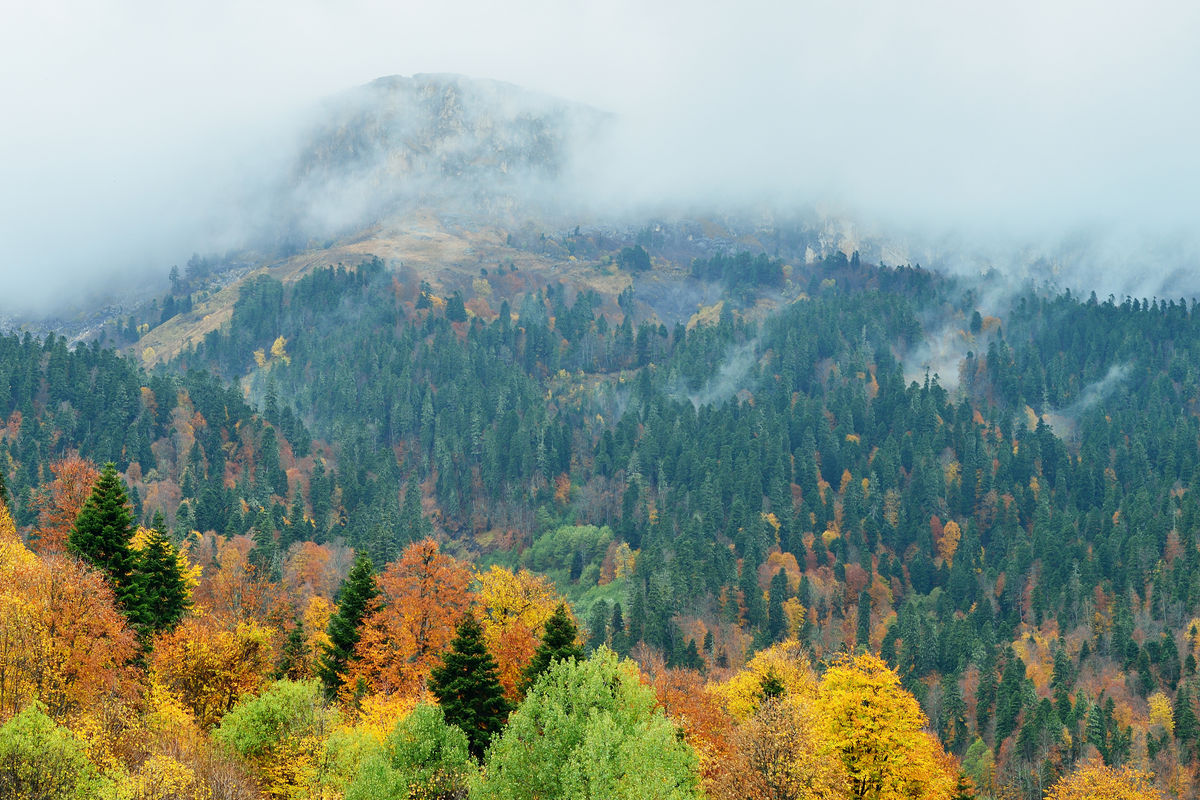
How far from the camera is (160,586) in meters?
78.9

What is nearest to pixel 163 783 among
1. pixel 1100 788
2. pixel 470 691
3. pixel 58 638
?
pixel 58 638

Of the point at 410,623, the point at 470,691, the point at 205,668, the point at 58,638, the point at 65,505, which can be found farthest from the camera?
the point at 65,505

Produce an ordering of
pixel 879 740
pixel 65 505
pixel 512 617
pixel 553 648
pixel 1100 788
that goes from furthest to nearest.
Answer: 1. pixel 1100 788
2. pixel 512 617
3. pixel 65 505
4. pixel 879 740
5. pixel 553 648

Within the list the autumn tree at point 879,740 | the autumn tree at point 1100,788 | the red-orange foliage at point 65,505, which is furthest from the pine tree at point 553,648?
the autumn tree at point 1100,788

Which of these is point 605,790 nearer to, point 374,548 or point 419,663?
point 419,663

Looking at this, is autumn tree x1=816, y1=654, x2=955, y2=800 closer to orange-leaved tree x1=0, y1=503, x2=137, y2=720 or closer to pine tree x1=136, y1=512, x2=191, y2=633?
orange-leaved tree x1=0, y1=503, x2=137, y2=720

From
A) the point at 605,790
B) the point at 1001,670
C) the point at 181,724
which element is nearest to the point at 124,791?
the point at 181,724

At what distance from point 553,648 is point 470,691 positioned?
6.72 meters

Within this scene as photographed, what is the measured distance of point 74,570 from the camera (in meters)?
65.3

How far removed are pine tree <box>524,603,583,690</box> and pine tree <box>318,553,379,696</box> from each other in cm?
1653

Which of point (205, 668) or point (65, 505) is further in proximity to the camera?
point (65, 505)

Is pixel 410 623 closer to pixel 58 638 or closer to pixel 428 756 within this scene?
pixel 428 756

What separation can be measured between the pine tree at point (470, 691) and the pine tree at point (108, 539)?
82.3ft

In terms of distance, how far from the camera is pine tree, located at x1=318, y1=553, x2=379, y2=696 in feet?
259
